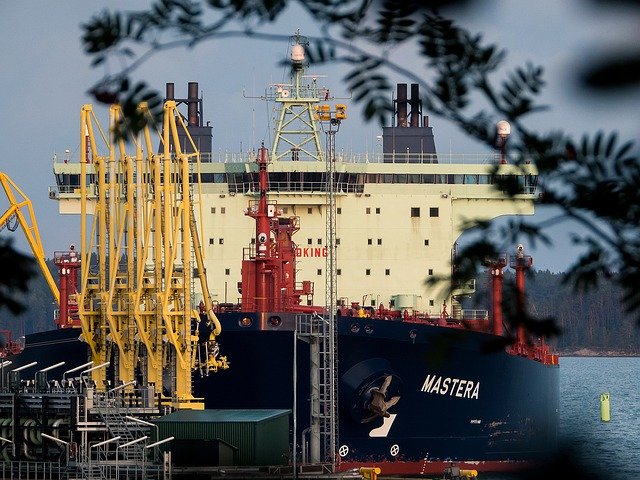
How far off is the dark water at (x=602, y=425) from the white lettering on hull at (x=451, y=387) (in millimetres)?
2563

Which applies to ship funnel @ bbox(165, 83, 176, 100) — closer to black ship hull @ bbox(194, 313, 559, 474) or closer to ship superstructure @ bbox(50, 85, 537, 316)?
ship superstructure @ bbox(50, 85, 537, 316)

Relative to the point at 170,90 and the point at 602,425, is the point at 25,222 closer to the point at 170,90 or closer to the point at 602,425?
the point at 170,90

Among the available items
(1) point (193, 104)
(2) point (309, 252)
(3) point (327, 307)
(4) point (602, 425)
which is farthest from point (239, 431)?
(4) point (602, 425)

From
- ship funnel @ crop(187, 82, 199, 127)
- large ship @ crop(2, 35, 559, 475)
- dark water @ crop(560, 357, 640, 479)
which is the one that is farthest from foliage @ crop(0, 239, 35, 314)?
ship funnel @ crop(187, 82, 199, 127)

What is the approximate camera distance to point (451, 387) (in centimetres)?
3788

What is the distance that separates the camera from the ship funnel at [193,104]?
159ft

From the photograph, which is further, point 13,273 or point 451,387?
point 451,387

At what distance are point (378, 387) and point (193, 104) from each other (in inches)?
589

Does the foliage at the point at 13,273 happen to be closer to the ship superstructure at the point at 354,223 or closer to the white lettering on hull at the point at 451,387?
the white lettering on hull at the point at 451,387

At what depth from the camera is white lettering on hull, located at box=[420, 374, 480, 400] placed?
Result: 37219mm

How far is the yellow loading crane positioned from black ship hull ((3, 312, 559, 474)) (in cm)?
67

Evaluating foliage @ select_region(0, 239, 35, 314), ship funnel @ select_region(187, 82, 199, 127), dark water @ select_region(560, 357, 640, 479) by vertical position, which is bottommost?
dark water @ select_region(560, 357, 640, 479)

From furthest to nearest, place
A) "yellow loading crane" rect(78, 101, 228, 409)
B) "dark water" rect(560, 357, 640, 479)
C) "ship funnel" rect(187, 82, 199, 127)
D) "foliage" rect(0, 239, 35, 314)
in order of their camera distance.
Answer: "ship funnel" rect(187, 82, 199, 127) < "yellow loading crane" rect(78, 101, 228, 409) < "foliage" rect(0, 239, 35, 314) < "dark water" rect(560, 357, 640, 479)

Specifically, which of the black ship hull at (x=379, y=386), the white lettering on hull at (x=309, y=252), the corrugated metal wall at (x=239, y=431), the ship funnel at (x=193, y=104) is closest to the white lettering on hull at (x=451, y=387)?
the black ship hull at (x=379, y=386)
